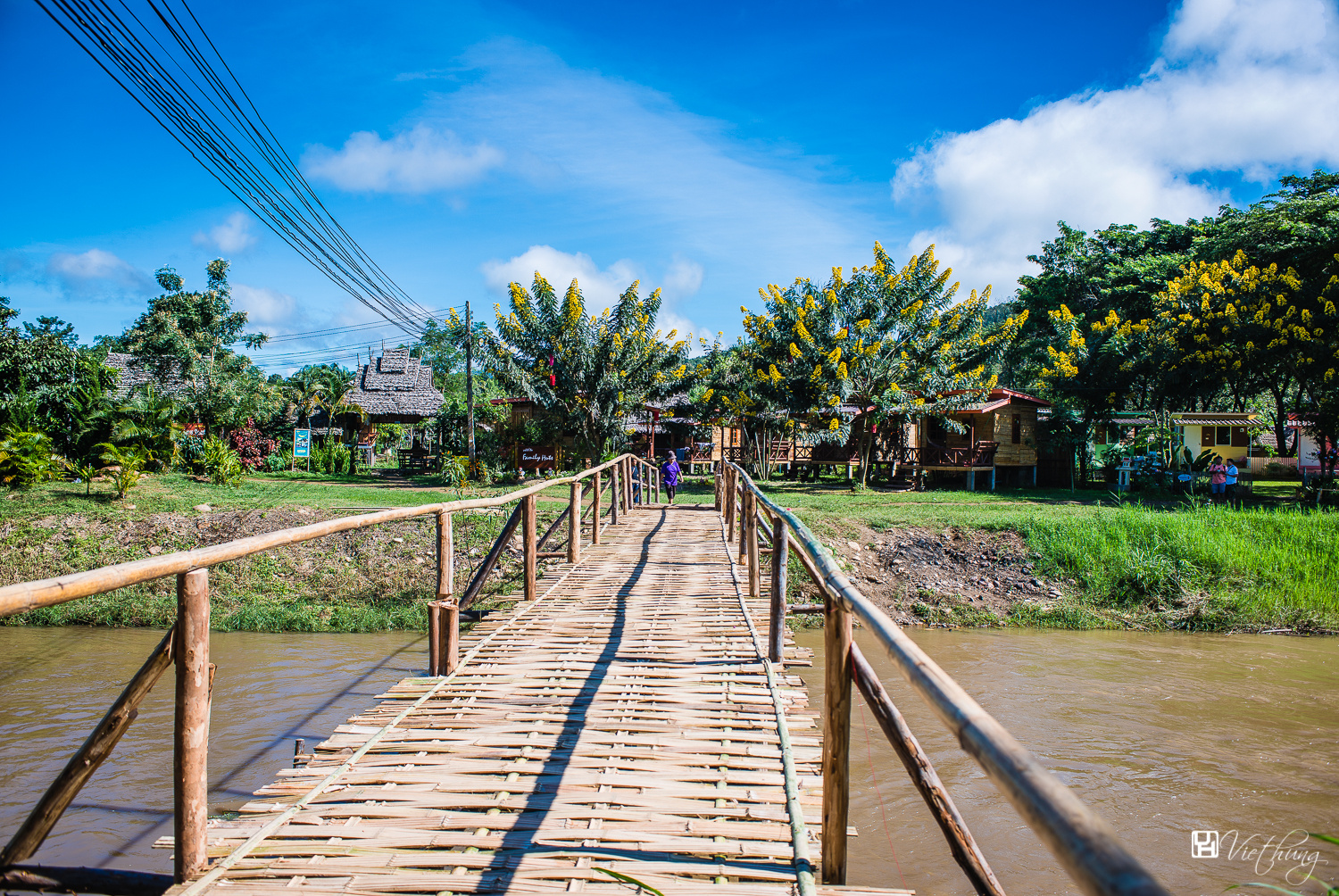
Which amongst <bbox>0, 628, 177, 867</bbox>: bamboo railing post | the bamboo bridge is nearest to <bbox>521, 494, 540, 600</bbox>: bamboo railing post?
the bamboo bridge

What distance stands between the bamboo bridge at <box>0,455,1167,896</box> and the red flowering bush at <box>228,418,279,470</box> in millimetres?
21490

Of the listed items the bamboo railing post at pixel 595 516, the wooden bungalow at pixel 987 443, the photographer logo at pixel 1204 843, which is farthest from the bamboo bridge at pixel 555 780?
the wooden bungalow at pixel 987 443

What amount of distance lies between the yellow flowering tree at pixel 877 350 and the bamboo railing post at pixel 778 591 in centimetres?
1534

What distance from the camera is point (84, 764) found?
2.28 meters

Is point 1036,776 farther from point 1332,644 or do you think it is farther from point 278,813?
point 1332,644

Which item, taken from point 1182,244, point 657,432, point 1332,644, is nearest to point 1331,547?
point 1332,644

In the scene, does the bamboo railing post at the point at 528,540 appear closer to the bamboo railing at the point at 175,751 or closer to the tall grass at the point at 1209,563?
the bamboo railing at the point at 175,751

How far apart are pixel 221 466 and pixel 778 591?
55.5ft

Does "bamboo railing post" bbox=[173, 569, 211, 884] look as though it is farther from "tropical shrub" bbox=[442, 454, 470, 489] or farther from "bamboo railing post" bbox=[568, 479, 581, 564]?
"tropical shrub" bbox=[442, 454, 470, 489]

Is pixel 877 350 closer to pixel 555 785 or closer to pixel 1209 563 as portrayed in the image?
pixel 1209 563

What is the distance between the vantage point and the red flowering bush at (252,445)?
2284cm

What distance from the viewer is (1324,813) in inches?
229

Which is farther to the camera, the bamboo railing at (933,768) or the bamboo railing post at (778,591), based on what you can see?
the bamboo railing post at (778,591)

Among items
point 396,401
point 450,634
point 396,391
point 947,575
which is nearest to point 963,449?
point 947,575
